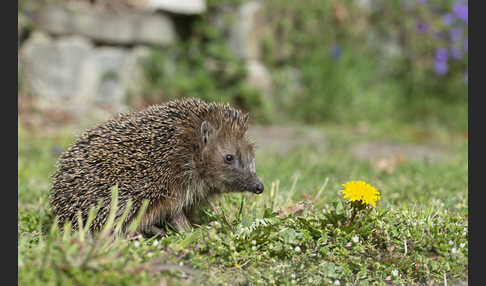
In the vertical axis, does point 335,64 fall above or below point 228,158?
above

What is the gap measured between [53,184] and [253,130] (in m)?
5.80

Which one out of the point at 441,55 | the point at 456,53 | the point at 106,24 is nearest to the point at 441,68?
the point at 441,55

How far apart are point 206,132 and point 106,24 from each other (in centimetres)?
631

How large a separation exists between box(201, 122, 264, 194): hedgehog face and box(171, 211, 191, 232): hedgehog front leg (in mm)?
374

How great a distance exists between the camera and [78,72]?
10.2m

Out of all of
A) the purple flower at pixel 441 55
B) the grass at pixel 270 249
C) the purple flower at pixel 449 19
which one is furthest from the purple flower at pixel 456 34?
the grass at pixel 270 249

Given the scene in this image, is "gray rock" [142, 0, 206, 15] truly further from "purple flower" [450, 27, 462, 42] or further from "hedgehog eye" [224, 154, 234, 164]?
"hedgehog eye" [224, 154, 234, 164]

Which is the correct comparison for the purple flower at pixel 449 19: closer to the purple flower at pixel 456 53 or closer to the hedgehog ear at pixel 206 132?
the purple flower at pixel 456 53

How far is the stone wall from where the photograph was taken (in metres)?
9.91

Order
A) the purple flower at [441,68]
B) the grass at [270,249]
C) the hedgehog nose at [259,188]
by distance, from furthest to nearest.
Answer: the purple flower at [441,68]
the hedgehog nose at [259,188]
the grass at [270,249]

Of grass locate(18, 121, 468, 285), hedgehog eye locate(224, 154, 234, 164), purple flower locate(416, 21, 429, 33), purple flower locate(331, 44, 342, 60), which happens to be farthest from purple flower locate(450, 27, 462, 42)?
hedgehog eye locate(224, 154, 234, 164)

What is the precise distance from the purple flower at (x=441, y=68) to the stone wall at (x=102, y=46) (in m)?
3.59

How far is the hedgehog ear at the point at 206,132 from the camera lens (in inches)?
179

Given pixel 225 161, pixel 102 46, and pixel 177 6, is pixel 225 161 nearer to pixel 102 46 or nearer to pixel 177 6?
pixel 177 6
